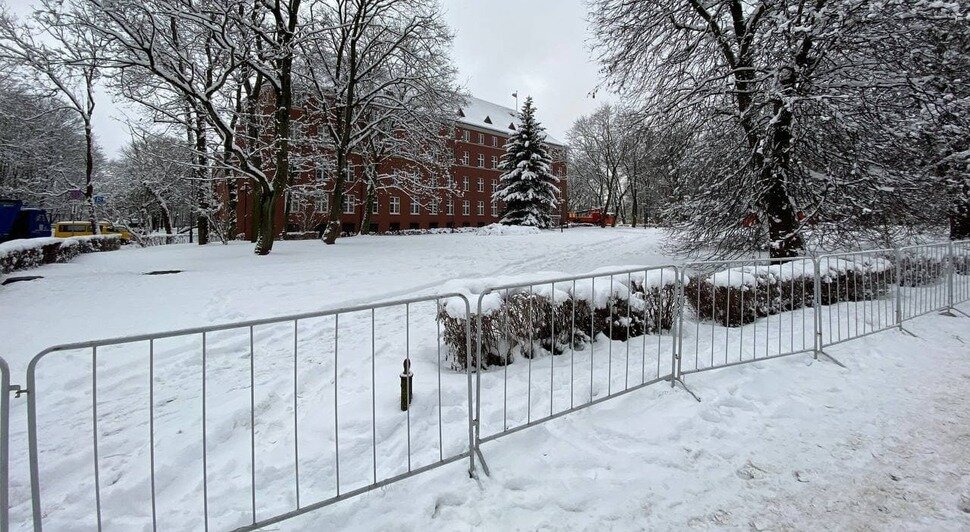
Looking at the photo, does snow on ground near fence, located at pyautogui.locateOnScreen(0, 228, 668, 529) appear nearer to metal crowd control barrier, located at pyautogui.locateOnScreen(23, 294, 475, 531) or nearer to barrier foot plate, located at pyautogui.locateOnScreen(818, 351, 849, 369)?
metal crowd control barrier, located at pyautogui.locateOnScreen(23, 294, 475, 531)

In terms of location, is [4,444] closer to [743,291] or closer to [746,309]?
[743,291]

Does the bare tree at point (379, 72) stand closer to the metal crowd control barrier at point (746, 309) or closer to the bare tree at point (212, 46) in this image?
the bare tree at point (212, 46)

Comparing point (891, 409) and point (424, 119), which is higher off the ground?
point (424, 119)

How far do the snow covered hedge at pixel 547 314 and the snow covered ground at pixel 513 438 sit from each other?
28 cm

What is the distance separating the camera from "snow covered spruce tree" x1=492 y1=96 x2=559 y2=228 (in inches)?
1574

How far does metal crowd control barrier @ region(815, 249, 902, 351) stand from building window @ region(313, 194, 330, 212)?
3105cm

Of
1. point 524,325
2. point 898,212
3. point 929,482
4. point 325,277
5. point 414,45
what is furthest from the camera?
point 414,45

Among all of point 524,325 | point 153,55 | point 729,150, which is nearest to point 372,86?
point 153,55

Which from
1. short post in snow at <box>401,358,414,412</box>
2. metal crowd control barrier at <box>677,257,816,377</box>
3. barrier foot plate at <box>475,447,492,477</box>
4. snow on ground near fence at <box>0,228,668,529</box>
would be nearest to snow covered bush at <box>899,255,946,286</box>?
metal crowd control barrier at <box>677,257,816,377</box>

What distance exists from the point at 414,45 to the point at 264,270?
1347 centimetres

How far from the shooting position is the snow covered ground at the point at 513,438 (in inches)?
107

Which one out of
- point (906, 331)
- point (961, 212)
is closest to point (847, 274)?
point (906, 331)

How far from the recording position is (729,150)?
34.3ft

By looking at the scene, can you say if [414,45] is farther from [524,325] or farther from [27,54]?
[524,325]
